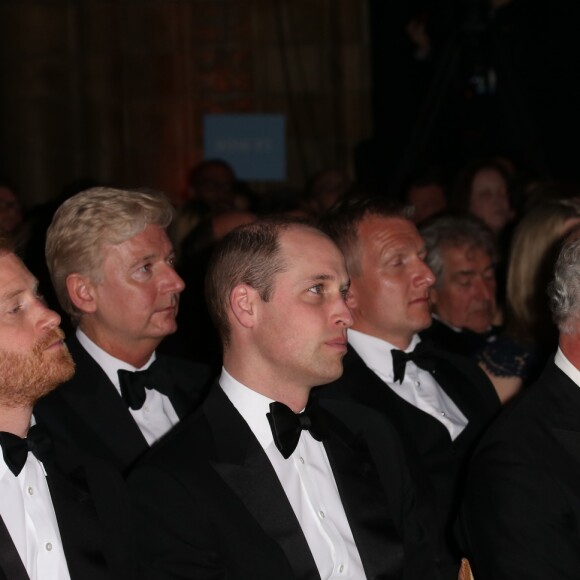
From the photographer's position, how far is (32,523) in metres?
2.61

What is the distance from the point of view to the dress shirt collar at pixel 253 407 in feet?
9.25

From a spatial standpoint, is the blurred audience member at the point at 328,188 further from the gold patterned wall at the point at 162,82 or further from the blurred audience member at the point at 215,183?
the gold patterned wall at the point at 162,82

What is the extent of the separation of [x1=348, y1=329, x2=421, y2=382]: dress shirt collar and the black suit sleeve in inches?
45.9

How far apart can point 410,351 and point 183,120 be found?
7.23 metres

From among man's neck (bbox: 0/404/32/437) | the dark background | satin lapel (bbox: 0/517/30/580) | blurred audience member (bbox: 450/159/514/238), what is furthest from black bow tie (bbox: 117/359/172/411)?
the dark background

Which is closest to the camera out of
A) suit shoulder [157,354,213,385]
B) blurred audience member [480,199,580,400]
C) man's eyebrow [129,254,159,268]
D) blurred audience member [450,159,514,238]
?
man's eyebrow [129,254,159,268]

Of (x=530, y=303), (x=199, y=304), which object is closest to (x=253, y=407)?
(x=530, y=303)

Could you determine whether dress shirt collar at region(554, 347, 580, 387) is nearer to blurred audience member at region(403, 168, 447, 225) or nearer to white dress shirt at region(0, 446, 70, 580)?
white dress shirt at region(0, 446, 70, 580)

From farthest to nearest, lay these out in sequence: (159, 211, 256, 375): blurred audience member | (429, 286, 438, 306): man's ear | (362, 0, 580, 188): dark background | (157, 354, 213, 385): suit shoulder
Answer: (362, 0, 580, 188): dark background, (159, 211, 256, 375): blurred audience member, (429, 286, 438, 306): man's ear, (157, 354, 213, 385): suit shoulder

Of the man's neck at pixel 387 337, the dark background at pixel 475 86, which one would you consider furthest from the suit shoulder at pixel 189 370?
the dark background at pixel 475 86

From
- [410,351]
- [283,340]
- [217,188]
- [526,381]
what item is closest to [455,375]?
[410,351]

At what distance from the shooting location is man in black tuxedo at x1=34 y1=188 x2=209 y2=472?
355 cm

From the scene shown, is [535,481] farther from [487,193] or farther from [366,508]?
[487,193]

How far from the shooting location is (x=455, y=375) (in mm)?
3932
